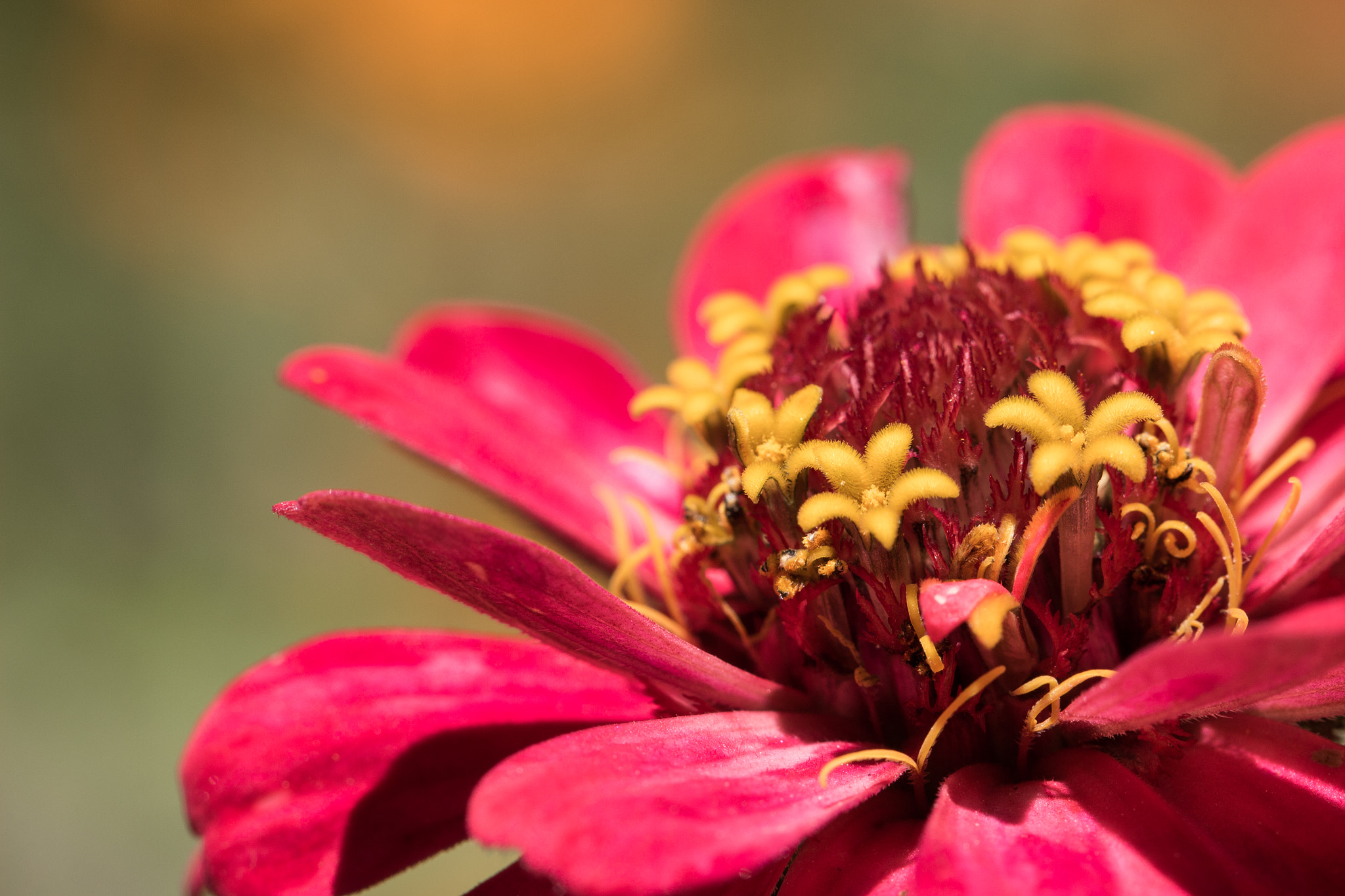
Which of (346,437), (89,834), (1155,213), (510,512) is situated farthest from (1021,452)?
(346,437)

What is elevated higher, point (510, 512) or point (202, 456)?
point (510, 512)

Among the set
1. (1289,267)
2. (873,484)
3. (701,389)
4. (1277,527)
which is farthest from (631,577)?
(1289,267)

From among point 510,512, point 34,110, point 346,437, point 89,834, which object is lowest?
point 89,834

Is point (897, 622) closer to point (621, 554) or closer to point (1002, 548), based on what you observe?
point (1002, 548)

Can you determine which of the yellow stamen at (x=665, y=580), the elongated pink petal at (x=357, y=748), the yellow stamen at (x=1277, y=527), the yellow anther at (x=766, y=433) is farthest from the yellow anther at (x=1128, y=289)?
the elongated pink petal at (x=357, y=748)

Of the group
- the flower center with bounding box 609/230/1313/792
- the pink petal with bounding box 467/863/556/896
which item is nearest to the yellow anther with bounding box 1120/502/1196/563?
the flower center with bounding box 609/230/1313/792

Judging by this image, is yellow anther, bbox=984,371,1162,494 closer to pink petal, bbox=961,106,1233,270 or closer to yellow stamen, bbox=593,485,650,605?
yellow stamen, bbox=593,485,650,605

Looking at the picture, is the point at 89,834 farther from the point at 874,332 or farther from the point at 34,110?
the point at 34,110
